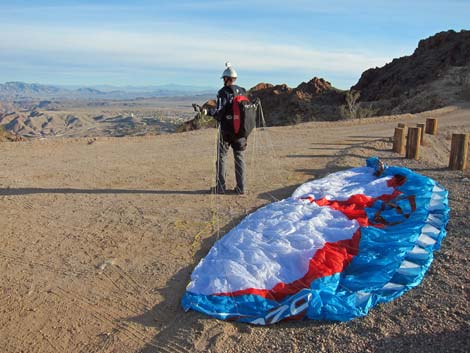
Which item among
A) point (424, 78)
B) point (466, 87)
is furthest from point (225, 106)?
point (424, 78)

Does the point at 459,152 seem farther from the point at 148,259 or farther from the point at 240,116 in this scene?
the point at 148,259

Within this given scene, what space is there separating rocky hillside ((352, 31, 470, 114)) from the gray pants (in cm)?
2019

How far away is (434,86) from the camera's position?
30641mm

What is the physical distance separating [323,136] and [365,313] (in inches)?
448

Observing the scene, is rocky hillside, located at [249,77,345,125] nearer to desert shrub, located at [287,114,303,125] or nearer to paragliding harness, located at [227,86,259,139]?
desert shrub, located at [287,114,303,125]

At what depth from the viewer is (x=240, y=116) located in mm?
7445

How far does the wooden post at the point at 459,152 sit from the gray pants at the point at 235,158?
16.0 ft

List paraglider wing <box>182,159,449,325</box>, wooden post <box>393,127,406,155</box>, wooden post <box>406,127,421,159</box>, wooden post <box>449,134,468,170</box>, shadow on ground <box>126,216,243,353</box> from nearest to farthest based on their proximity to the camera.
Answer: shadow on ground <box>126,216,243,353</box> < paraglider wing <box>182,159,449,325</box> < wooden post <box>449,134,468,170</box> < wooden post <box>406,127,421,159</box> < wooden post <box>393,127,406,155</box>

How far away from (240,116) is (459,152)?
17.1 ft

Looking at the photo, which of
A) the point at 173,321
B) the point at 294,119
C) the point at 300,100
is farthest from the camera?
the point at 300,100

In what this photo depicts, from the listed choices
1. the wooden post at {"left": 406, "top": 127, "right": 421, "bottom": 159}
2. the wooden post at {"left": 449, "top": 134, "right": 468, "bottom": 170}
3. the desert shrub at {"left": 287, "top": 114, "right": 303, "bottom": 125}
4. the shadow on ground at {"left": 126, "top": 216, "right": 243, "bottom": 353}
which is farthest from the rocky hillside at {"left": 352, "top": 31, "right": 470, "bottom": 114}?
the shadow on ground at {"left": 126, "top": 216, "right": 243, "bottom": 353}

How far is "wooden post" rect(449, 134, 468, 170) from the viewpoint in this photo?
9945 mm

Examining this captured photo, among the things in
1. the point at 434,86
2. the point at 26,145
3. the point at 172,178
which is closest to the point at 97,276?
the point at 172,178

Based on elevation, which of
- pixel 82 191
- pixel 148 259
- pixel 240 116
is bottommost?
pixel 148 259
